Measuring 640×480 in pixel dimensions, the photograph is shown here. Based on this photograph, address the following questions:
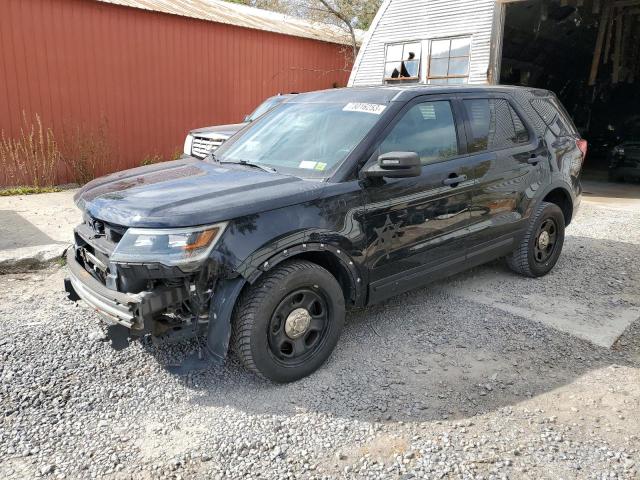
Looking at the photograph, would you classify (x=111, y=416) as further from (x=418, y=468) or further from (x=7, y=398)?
(x=418, y=468)

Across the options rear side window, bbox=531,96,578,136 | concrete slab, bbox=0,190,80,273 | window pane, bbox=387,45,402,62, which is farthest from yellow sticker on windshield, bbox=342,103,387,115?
window pane, bbox=387,45,402,62

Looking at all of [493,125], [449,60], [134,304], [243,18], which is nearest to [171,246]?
[134,304]

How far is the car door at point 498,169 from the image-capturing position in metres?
4.21

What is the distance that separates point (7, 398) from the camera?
9.93 ft

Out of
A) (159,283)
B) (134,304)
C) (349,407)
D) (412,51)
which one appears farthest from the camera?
(412,51)

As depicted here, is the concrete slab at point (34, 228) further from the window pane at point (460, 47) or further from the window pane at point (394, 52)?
the window pane at point (460, 47)

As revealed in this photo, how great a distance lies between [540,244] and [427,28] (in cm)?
942

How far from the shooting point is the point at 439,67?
12.9 meters

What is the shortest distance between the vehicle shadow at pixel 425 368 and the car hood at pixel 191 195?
1.13 meters

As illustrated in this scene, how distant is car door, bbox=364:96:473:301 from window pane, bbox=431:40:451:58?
9480mm

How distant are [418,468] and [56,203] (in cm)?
766

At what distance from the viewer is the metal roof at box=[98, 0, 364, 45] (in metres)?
11.5

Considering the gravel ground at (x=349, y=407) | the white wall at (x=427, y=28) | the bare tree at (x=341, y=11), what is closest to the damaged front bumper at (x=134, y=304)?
the gravel ground at (x=349, y=407)

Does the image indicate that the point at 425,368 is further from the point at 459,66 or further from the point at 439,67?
the point at 439,67
